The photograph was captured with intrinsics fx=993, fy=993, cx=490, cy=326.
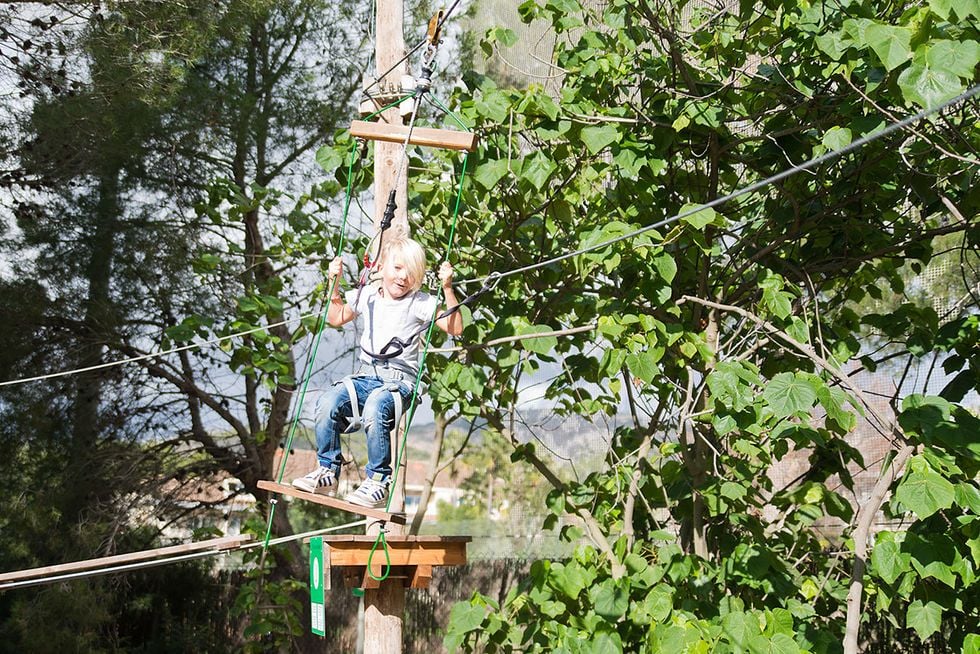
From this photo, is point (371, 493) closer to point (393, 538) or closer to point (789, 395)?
point (393, 538)

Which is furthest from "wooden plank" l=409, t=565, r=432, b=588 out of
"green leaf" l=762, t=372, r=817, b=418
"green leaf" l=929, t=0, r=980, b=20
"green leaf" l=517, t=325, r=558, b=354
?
"green leaf" l=929, t=0, r=980, b=20

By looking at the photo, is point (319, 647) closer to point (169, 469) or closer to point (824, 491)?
point (169, 469)

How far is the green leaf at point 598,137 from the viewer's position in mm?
3412

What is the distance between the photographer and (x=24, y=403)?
5754 millimetres

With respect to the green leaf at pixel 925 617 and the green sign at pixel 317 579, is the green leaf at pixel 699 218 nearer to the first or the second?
the green leaf at pixel 925 617

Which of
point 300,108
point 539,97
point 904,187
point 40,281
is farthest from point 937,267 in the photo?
point 40,281

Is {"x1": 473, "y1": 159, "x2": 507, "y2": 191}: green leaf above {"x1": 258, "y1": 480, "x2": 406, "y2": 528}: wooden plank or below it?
above

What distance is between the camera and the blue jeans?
2949mm

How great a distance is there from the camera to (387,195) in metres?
3.47

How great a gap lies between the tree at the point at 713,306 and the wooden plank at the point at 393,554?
57 centimetres

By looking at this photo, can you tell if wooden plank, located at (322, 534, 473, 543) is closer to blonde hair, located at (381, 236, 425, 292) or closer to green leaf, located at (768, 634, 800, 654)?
blonde hair, located at (381, 236, 425, 292)

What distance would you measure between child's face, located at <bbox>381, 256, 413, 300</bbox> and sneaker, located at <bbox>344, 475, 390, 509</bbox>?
56cm

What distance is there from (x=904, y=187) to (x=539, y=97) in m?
1.43

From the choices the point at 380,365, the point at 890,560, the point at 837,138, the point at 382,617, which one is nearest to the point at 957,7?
the point at 837,138
